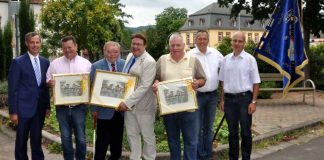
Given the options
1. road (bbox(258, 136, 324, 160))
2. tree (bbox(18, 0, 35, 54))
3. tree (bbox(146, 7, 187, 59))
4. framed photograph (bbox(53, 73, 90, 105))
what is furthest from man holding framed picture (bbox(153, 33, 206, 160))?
tree (bbox(146, 7, 187, 59))

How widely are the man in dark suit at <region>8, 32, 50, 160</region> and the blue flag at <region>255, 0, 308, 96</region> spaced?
17.0 ft

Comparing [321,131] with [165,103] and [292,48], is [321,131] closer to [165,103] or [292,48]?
[292,48]

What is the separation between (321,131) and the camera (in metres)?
10.0

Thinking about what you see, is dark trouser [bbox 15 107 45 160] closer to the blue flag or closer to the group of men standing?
the group of men standing

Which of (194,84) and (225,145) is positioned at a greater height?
(194,84)

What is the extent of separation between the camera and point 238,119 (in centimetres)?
677

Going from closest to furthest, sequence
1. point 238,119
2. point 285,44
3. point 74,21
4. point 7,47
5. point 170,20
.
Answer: point 238,119
point 285,44
point 74,21
point 7,47
point 170,20

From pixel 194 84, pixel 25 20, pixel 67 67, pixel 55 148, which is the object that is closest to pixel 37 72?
pixel 67 67

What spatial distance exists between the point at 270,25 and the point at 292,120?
2634 mm

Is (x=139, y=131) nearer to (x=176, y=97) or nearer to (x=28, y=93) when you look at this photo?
(x=176, y=97)

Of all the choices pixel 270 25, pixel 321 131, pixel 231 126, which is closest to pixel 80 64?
pixel 231 126

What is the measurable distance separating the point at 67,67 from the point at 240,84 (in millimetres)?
2549

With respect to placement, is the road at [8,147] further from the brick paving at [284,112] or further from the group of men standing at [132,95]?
the brick paving at [284,112]

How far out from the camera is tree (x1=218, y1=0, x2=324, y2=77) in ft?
71.1
